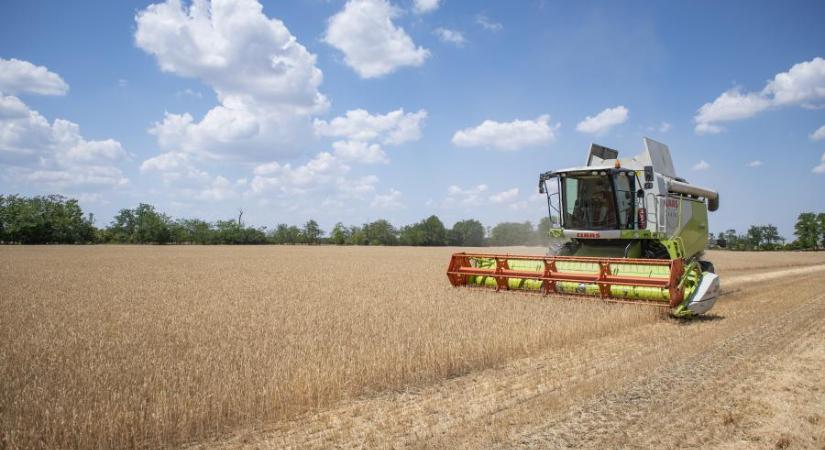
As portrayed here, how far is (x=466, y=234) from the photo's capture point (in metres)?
78.8

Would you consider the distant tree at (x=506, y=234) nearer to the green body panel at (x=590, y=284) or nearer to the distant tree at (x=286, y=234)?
the distant tree at (x=286, y=234)

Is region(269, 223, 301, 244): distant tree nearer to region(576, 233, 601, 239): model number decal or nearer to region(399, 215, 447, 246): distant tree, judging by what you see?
region(399, 215, 447, 246): distant tree

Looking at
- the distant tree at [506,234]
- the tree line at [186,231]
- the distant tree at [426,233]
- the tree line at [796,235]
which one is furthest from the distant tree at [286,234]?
the tree line at [796,235]

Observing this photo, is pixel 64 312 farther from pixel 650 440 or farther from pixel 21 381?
pixel 650 440

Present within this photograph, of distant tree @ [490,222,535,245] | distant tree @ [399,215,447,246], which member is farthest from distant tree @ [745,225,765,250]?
distant tree @ [399,215,447,246]

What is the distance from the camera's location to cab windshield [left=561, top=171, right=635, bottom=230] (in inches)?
344

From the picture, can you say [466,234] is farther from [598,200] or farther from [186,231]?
[598,200]

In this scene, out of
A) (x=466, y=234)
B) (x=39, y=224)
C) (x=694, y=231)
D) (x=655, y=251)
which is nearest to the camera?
(x=655, y=251)

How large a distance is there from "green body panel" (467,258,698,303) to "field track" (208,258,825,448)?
193 centimetres

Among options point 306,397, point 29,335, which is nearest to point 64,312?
point 29,335

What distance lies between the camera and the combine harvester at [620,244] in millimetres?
7133

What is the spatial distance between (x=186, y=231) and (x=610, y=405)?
7074 cm

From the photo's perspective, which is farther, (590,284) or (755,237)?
(755,237)

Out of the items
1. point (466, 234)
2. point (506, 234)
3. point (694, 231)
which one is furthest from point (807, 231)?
point (694, 231)
